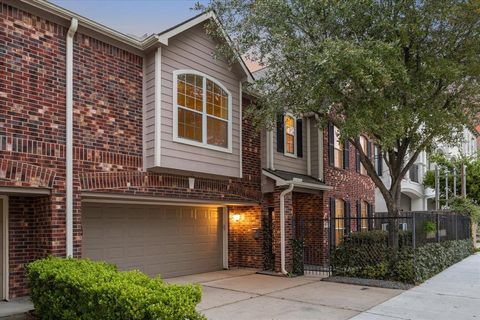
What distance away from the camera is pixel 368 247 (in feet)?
39.5

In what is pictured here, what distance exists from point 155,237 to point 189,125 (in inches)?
127

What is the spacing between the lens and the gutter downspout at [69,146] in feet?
26.9

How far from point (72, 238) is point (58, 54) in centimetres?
349

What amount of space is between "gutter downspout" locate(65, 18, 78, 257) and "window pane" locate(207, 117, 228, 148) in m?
3.60

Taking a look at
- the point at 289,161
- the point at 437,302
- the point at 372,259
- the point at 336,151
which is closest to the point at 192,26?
the point at 289,161

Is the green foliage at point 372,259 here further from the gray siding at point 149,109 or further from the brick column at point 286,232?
the gray siding at point 149,109

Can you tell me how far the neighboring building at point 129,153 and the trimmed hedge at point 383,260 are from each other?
161 cm

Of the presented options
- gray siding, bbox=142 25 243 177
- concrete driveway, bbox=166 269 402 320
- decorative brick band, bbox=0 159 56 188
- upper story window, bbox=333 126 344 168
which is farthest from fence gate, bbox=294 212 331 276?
decorative brick band, bbox=0 159 56 188

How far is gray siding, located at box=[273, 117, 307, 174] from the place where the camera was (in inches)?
563

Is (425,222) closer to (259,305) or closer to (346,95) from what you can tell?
(346,95)

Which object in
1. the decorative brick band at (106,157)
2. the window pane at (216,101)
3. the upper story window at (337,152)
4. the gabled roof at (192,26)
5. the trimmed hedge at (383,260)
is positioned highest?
the gabled roof at (192,26)

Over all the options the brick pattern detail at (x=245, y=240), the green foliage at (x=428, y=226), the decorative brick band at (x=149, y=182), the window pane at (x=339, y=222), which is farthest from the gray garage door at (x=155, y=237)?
the green foliage at (x=428, y=226)

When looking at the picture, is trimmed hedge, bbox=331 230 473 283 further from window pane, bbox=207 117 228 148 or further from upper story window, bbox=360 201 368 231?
upper story window, bbox=360 201 368 231

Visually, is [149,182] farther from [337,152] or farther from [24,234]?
[337,152]
